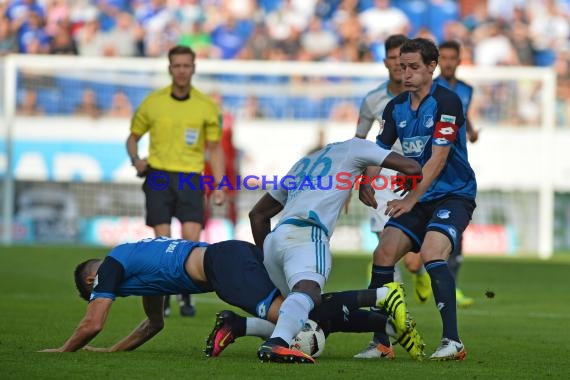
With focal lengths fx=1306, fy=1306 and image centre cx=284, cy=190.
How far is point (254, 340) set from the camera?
32.9ft

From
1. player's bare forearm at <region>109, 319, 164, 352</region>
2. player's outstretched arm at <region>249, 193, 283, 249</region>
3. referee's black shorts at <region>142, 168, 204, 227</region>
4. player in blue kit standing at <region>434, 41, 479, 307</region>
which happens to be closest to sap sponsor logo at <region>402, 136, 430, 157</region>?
player's outstretched arm at <region>249, 193, 283, 249</region>

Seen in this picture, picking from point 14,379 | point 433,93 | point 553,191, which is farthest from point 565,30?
point 14,379

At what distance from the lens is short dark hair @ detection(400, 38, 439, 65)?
28.5ft

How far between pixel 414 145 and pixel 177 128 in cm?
424

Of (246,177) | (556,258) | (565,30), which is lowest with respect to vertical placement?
(556,258)

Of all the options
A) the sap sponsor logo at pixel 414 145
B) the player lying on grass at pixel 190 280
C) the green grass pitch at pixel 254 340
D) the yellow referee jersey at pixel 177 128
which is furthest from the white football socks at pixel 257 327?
the yellow referee jersey at pixel 177 128

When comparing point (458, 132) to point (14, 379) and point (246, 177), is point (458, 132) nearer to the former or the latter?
point (14, 379)

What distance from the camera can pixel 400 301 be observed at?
7996mm

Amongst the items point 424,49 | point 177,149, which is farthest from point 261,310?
point 177,149

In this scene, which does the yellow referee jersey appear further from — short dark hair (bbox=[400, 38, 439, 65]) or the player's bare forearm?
short dark hair (bbox=[400, 38, 439, 65])

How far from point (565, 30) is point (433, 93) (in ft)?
70.1

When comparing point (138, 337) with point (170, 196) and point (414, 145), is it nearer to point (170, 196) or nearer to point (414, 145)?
point (414, 145)

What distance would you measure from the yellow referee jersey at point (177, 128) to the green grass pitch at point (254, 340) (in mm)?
1487

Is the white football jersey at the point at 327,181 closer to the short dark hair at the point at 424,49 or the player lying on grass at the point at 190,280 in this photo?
the player lying on grass at the point at 190,280
